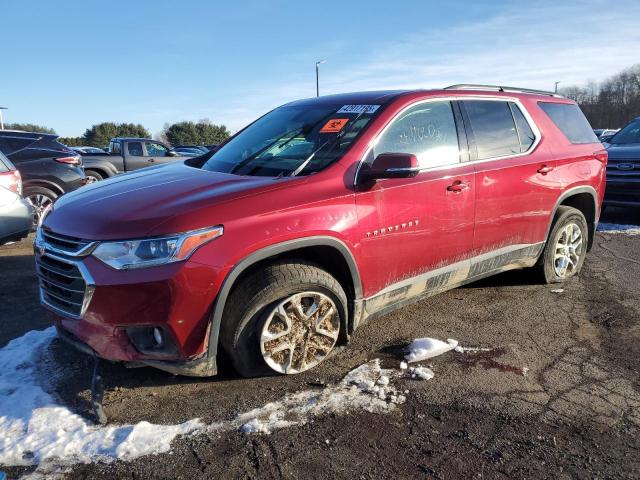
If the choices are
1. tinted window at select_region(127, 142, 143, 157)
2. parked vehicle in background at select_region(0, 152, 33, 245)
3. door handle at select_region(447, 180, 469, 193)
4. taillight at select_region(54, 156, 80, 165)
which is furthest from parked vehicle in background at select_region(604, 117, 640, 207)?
tinted window at select_region(127, 142, 143, 157)

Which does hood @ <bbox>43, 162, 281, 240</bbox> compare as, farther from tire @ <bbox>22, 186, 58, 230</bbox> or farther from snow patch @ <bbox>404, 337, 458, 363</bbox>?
tire @ <bbox>22, 186, 58, 230</bbox>

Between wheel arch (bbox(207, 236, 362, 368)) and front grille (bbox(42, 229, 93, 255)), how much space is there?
78 cm

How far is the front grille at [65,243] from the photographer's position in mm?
2649

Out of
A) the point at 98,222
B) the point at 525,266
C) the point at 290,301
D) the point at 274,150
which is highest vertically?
the point at 274,150

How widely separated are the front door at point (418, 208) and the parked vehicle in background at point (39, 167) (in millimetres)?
6381

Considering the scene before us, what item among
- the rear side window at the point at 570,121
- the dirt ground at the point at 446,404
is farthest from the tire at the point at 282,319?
the rear side window at the point at 570,121

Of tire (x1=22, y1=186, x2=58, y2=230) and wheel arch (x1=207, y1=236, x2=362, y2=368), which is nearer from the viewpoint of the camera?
wheel arch (x1=207, y1=236, x2=362, y2=368)

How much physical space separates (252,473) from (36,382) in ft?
5.50

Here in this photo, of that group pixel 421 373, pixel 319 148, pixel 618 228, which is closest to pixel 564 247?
pixel 421 373

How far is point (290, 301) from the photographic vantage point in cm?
294

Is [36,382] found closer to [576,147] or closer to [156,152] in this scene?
[576,147]

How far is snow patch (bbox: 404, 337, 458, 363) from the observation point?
337cm

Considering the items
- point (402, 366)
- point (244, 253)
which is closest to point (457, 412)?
point (402, 366)

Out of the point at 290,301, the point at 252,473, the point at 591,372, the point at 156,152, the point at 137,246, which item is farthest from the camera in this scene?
the point at 156,152
